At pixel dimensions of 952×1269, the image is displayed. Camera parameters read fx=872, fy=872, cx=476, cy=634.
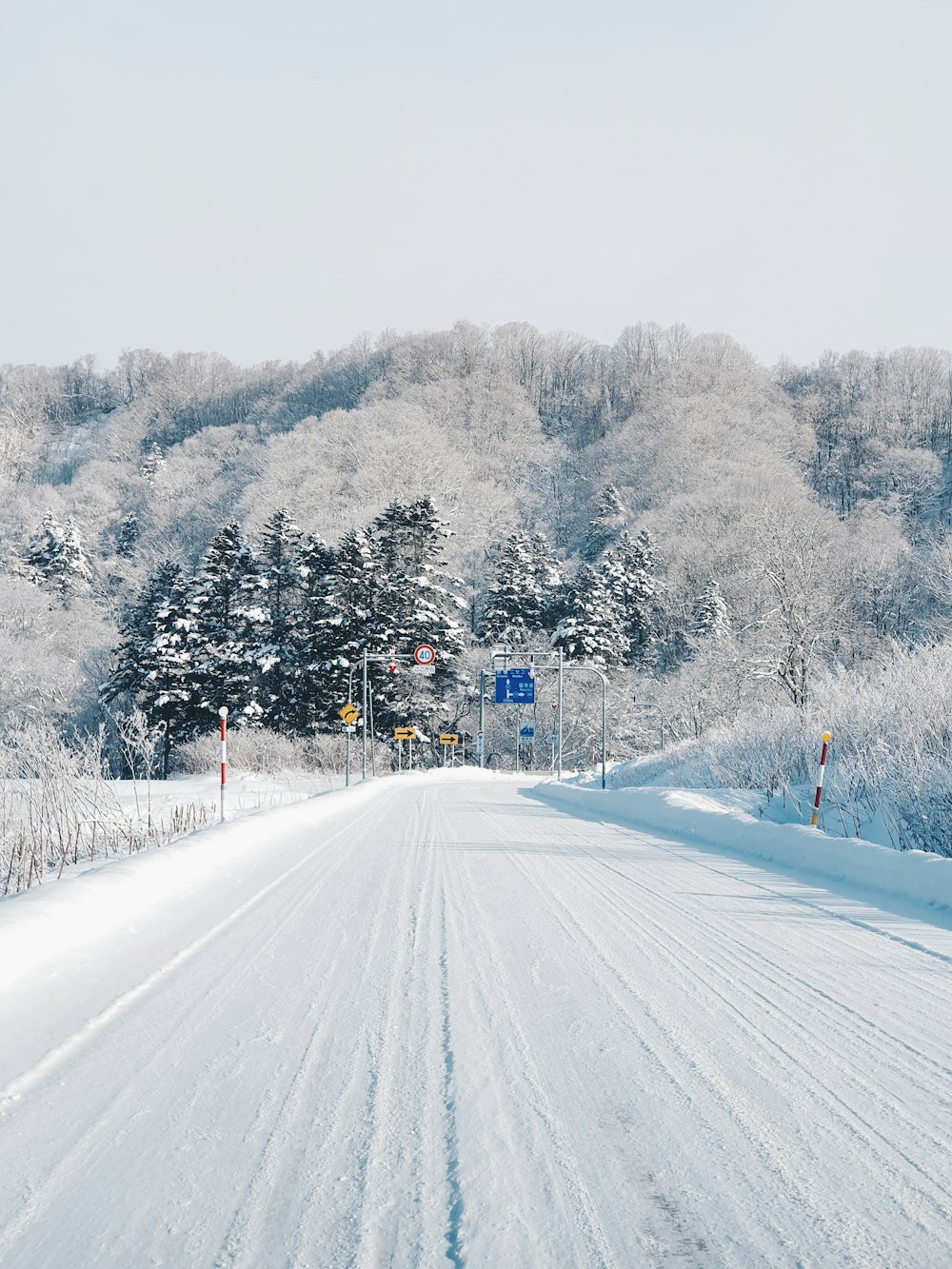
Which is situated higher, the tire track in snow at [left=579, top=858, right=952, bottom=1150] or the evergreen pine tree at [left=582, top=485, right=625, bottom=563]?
the evergreen pine tree at [left=582, top=485, right=625, bottom=563]

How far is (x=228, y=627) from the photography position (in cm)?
5638

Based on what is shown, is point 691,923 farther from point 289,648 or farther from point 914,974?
point 289,648

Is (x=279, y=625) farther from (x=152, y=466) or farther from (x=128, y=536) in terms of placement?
(x=152, y=466)

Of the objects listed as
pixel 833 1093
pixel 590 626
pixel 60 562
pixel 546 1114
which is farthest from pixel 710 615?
pixel 546 1114

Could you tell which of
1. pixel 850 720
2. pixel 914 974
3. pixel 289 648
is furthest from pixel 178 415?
pixel 914 974

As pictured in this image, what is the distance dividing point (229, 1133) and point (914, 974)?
148 inches

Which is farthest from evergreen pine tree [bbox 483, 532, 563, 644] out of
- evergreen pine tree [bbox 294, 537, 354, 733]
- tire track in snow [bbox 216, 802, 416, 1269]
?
tire track in snow [bbox 216, 802, 416, 1269]

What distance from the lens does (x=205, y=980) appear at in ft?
15.6

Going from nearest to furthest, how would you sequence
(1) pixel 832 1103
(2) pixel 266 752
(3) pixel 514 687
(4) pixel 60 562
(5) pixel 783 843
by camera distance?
(1) pixel 832 1103, (5) pixel 783 843, (3) pixel 514 687, (2) pixel 266 752, (4) pixel 60 562

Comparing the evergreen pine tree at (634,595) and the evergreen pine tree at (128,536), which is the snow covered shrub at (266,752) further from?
the evergreen pine tree at (128,536)

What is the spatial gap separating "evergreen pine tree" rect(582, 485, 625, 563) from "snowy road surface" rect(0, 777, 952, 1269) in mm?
77969

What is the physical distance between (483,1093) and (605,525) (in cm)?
8378

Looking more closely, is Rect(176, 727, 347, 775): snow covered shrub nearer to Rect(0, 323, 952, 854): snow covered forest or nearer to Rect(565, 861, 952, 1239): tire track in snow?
Rect(0, 323, 952, 854): snow covered forest

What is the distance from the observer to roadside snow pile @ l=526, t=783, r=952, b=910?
706cm
